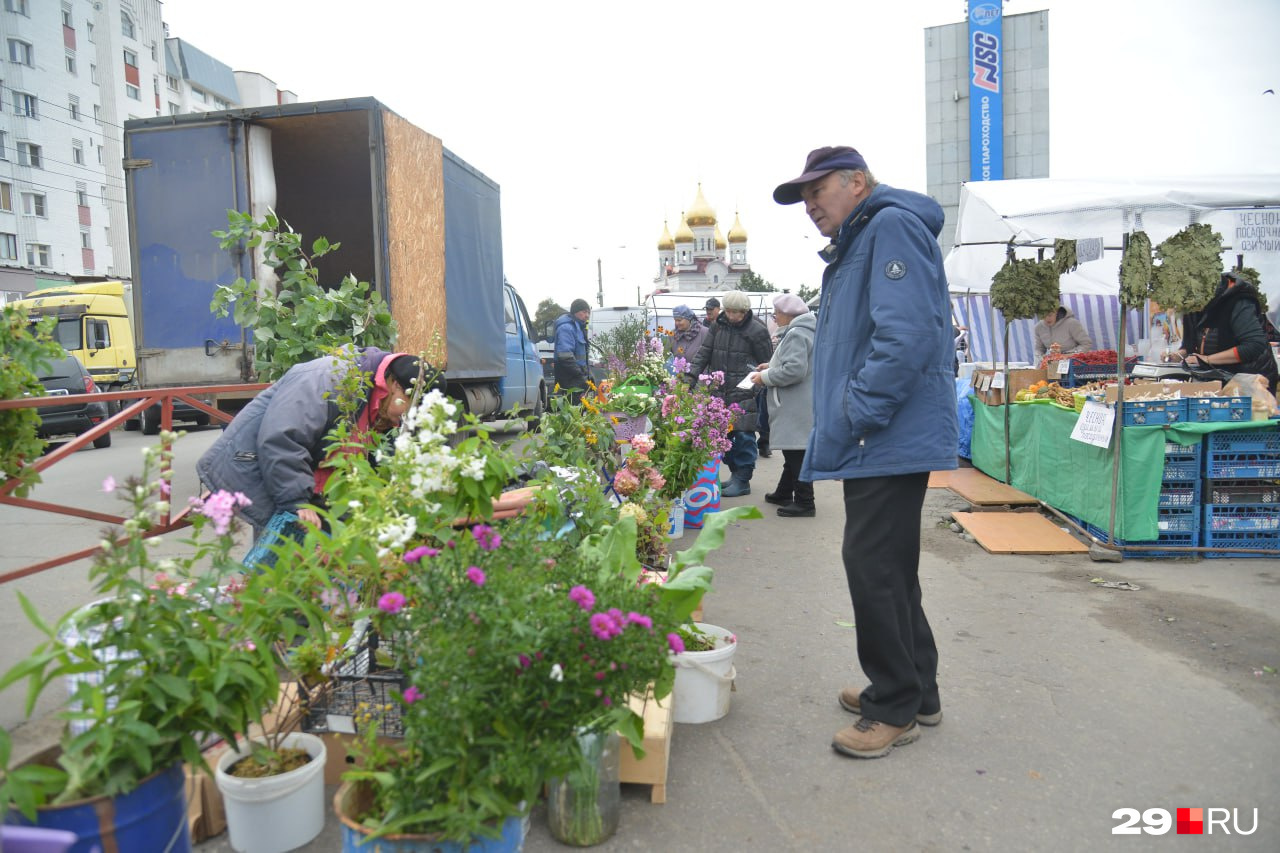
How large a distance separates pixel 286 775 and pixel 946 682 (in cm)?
283

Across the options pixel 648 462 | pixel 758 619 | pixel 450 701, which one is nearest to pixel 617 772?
pixel 450 701

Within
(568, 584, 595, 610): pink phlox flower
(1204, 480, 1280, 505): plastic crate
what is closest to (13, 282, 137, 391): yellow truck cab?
(1204, 480, 1280, 505): plastic crate

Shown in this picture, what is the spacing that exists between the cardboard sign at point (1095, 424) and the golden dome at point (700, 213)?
2975 inches

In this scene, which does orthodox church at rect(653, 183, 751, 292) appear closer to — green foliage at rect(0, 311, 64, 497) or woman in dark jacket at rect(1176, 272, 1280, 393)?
woman in dark jacket at rect(1176, 272, 1280, 393)

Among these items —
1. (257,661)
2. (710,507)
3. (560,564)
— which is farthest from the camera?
(710,507)

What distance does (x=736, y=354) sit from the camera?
28.1 feet

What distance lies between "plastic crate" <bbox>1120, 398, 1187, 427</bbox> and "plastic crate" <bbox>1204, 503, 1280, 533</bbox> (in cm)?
68

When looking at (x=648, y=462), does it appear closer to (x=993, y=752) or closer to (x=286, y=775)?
(x=993, y=752)

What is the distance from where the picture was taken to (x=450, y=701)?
1.88 metres

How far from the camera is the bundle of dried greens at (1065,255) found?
8.05 metres

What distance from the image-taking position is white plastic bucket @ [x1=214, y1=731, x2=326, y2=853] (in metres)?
2.51

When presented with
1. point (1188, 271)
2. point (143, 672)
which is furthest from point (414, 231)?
point (143, 672)

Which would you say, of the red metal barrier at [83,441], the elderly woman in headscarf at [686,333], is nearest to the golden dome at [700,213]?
the elderly woman in headscarf at [686,333]

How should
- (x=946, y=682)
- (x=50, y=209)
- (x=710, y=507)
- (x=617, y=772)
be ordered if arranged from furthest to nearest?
(x=50, y=209)
(x=710, y=507)
(x=946, y=682)
(x=617, y=772)
